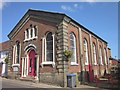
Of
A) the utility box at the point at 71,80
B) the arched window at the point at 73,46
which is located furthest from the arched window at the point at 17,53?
the utility box at the point at 71,80

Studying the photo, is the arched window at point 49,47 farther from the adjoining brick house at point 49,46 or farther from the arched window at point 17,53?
the arched window at point 17,53

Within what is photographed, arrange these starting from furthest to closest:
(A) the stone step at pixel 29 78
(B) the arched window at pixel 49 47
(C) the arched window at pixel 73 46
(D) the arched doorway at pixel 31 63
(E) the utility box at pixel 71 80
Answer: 1. (D) the arched doorway at pixel 31 63
2. (A) the stone step at pixel 29 78
3. (C) the arched window at pixel 73 46
4. (B) the arched window at pixel 49 47
5. (E) the utility box at pixel 71 80

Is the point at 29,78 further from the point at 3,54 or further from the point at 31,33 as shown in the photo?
the point at 3,54

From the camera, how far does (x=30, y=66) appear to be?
60.7 feet

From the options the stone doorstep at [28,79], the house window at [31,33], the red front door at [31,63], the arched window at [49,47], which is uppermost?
the house window at [31,33]

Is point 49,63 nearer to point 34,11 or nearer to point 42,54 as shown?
point 42,54

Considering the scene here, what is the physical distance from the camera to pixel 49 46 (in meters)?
16.7

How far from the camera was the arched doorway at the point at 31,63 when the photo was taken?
18.0 metres

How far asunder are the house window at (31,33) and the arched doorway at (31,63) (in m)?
1.53

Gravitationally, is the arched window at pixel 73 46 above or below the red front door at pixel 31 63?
above

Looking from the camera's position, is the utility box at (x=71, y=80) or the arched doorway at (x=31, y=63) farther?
the arched doorway at (x=31, y=63)

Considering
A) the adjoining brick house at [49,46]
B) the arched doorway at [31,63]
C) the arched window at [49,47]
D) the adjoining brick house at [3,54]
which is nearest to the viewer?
the adjoining brick house at [49,46]

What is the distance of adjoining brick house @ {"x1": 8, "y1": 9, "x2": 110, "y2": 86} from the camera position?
610 inches

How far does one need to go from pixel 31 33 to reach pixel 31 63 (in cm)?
339
